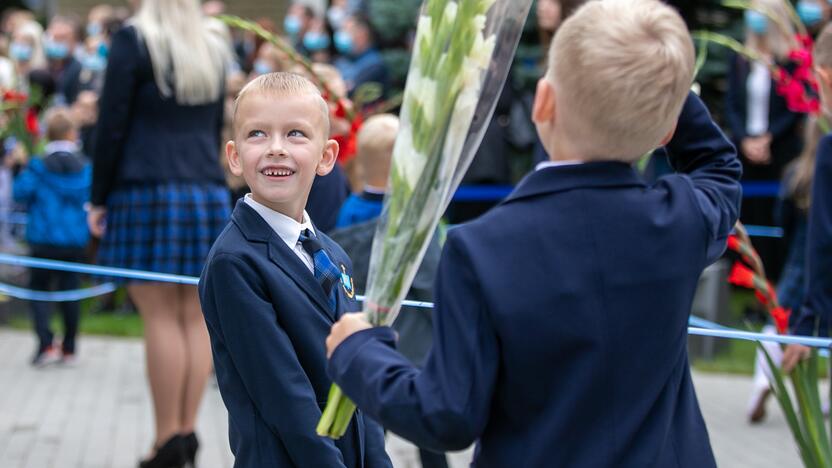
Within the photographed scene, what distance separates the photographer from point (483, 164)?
32.9ft

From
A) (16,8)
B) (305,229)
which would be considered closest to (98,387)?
(305,229)

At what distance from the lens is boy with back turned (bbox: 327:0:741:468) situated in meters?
1.96

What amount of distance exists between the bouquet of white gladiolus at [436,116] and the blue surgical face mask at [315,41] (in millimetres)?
10949

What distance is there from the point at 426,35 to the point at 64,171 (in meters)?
6.99

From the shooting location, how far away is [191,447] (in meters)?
→ 5.11

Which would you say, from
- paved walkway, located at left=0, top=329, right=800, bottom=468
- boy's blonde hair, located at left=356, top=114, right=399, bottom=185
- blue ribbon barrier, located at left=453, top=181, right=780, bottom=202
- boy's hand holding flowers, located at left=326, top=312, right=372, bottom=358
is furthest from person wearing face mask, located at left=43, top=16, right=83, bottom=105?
boy's hand holding flowers, located at left=326, top=312, right=372, bottom=358

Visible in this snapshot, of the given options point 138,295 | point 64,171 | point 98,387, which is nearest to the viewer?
point 138,295

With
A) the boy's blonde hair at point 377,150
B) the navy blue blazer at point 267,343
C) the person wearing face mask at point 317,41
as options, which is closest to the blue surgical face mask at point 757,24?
the person wearing face mask at point 317,41

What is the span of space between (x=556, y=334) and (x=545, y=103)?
0.39 metres

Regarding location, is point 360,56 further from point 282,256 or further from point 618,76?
point 618,76

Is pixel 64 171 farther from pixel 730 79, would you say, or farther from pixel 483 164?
pixel 730 79

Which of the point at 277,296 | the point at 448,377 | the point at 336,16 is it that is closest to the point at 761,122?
the point at 336,16

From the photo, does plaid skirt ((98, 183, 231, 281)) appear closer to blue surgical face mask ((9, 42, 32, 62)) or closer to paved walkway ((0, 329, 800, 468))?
paved walkway ((0, 329, 800, 468))

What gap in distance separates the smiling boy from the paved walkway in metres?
3.08
